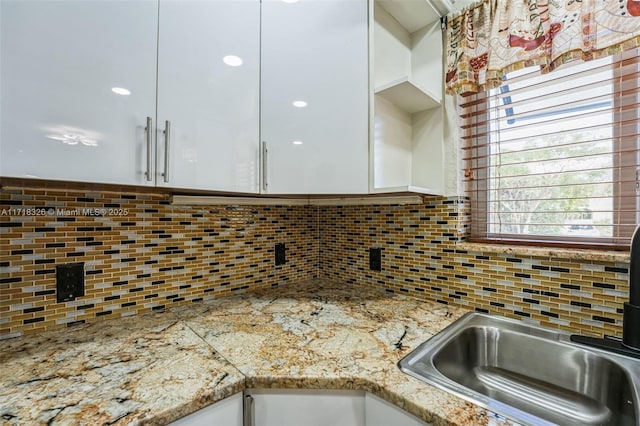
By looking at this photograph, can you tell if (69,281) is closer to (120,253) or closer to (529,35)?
(120,253)

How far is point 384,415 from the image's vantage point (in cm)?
70

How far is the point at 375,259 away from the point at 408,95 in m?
0.81

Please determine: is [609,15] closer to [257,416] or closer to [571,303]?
[571,303]

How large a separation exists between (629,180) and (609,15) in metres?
0.52

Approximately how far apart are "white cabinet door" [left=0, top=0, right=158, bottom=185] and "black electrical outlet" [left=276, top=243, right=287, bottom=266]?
35.5 inches

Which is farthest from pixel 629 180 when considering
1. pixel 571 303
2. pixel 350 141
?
pixel 350 141

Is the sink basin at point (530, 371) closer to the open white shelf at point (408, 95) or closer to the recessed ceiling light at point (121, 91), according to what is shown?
the open white shelf at point (408, 95)

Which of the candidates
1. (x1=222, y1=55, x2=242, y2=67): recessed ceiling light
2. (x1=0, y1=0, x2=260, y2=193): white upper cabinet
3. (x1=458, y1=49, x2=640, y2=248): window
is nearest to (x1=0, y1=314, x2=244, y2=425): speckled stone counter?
(x1=0, y1=0, x2=260, y2=193): white upper cabinet

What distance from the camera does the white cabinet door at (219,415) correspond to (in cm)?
66

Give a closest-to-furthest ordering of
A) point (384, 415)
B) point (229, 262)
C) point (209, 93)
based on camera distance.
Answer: point (384, 415) < point (209, 93) < point (229, 262)

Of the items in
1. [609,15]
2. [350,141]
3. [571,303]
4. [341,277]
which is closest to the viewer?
[609,15]

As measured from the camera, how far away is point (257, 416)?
30.0 inches

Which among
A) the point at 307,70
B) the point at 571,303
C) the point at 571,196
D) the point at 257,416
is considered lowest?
the point at 257,416

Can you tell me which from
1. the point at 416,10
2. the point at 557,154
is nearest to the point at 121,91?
the point at 416,10
